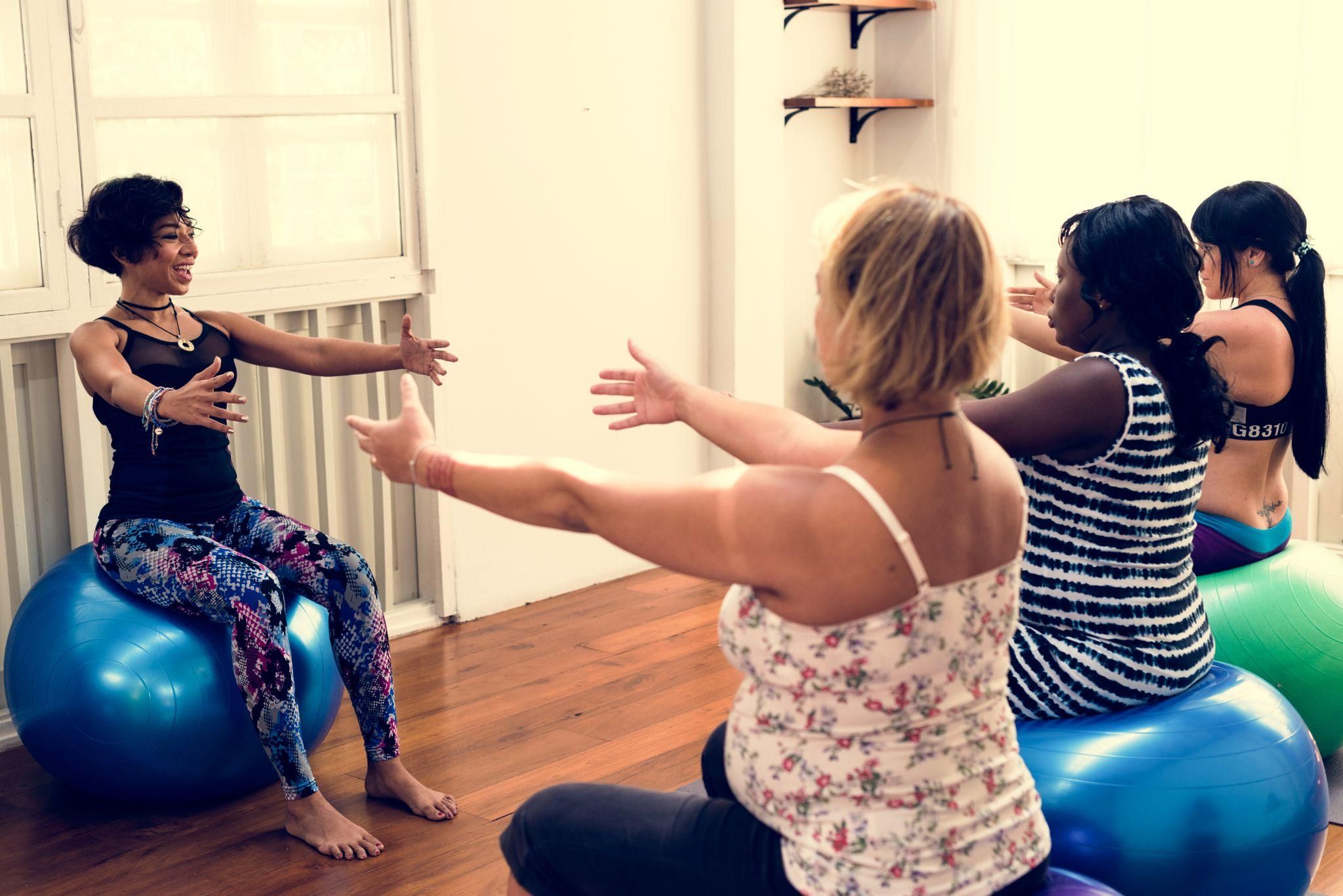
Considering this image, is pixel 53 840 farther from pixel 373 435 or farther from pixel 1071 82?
pixel 1071 82

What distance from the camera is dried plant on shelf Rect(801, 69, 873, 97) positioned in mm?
4762

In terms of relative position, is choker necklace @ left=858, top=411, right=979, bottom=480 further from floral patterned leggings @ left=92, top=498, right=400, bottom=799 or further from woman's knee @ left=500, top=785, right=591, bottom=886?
floral patterned leggings @ left=92, top=498, right=400, bottom=799

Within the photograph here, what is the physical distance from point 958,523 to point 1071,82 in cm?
349

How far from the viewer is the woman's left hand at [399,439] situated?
5.03 feet

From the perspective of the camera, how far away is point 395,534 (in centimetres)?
381

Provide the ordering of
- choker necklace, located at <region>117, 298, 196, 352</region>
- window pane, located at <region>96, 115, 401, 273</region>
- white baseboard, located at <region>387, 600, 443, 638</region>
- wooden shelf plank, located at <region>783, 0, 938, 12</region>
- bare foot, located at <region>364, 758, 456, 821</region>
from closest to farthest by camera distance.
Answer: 1. bare foot, located at <region>364, 758, 456, 821</region>
2. choker necklace, located at <region>117, 298, 196, 352</region>
3. window pane, located at <region>96, 115, 401, 273</region>
4. white baseboard, located at <region>387, 600, 443, 638</region>
5. wooden shelf plank, located at <region>783, 0, 938, 12</region>

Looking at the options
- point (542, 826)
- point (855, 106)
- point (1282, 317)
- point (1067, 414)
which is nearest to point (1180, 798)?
point (1067, 414)

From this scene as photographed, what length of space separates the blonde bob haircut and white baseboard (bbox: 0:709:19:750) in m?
2.34

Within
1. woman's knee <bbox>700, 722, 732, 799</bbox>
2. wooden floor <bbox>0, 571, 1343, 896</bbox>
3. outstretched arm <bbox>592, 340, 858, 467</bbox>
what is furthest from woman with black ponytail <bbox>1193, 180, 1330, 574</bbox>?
woman's knee <bbox>700, 722, 732, 799</bbox>

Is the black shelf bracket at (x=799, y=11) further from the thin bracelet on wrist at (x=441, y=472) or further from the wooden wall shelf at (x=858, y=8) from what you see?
the thin bracelet on wrist at (x=441, y=472)

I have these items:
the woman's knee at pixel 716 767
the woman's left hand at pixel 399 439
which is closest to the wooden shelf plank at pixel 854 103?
the woman's knee at pixel 716 767

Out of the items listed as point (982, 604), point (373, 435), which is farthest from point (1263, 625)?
point (373, 435)

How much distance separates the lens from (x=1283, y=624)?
2.63 metres

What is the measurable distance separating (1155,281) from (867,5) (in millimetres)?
2969
